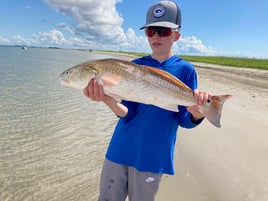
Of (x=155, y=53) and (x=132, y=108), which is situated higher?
(x=155, y=53)

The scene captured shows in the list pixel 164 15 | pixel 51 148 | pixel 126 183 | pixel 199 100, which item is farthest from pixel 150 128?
pixel 51 148

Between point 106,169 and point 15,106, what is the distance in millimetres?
8728

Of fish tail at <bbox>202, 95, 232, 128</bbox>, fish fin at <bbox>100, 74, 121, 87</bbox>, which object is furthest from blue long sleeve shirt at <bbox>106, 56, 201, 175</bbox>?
fish fin at <bbox>100, 74, 121, 87</bbox>

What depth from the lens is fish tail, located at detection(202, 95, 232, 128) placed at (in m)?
2.17

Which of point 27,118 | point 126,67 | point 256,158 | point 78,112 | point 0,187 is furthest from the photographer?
point 78,112

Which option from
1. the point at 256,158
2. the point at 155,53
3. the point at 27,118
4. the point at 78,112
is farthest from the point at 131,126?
the point at 78,112

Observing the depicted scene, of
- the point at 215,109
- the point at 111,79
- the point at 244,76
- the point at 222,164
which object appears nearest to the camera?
the point at 111,79

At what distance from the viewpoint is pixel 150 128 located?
2.24 metres

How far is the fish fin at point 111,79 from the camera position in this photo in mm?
2017

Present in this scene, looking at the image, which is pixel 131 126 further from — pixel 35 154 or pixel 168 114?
pixel 35 154

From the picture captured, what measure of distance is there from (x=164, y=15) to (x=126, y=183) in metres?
1.57

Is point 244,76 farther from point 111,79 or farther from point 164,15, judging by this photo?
point 111,79

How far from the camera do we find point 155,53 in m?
2.42

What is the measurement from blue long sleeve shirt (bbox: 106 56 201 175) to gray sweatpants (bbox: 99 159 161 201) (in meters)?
0.07
